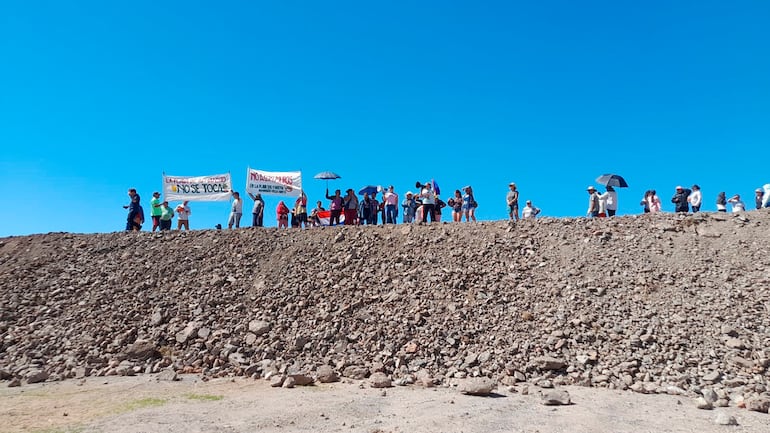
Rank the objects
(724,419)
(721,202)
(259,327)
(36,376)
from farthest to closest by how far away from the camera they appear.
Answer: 1. (721,202)
2. (259,327)
3. (36,376)
4. (724,419)

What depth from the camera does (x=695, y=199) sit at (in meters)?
16.4

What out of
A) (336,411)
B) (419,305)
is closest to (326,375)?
(336,411)

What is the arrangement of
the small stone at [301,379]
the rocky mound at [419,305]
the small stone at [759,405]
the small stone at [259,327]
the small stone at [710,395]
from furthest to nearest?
1. the small stone at [259,327]
2. the rocky mound at [419,305]
3. the small stone at [301,379]
4. the small stone at [710,395]
5. the small stone at [759,405]

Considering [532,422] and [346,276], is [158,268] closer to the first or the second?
[346,276]

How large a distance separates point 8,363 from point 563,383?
11.7m

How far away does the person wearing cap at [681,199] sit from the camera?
1634 centimetres

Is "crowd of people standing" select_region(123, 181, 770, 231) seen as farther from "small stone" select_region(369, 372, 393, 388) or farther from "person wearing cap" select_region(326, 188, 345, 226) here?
"small stone" select_region(369, 372, 393, 388)

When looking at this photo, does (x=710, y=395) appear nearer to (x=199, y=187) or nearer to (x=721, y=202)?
(x=721, y=202)

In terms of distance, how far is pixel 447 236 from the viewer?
15320 mm

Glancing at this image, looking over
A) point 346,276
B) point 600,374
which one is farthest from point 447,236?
point 600,374

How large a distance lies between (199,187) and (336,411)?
14.1 m

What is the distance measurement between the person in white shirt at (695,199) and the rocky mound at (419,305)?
1509 millimetres

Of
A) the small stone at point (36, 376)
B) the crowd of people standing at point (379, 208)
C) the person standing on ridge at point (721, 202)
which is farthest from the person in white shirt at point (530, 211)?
the small stone at point (36, 376)

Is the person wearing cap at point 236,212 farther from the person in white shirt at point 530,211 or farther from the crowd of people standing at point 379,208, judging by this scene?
the person in white shirt at point 530,211
